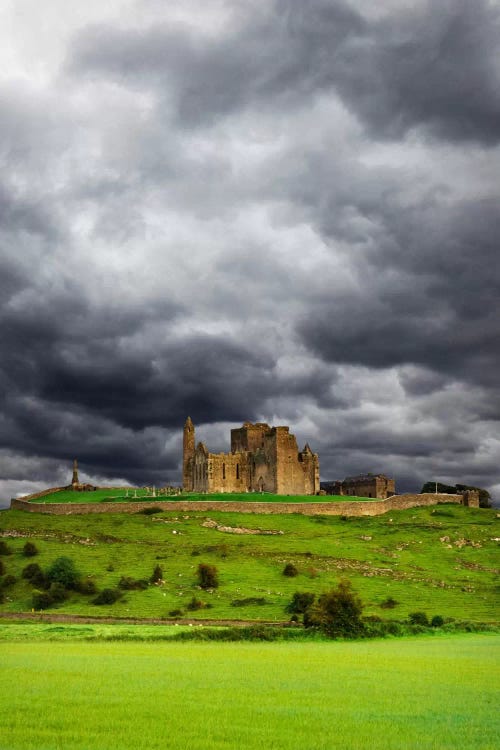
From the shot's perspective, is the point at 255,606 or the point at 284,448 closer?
the point at 255,606

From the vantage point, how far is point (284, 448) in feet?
440

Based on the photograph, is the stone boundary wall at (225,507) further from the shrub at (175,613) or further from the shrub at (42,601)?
the shrub at (175,613)

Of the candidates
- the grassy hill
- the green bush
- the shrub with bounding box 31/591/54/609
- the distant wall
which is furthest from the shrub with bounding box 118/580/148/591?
the distant wall

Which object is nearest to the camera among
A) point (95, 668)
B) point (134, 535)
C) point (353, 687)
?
point (353, 687)

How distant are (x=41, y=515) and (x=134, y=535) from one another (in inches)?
806

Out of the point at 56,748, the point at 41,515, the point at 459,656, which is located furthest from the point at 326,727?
the point at 41,515

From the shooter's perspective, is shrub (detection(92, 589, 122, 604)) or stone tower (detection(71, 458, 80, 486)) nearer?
shrub (detection(92, 589, 122, 604))

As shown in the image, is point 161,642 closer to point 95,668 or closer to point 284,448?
point 95,668

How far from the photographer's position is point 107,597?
215 feet

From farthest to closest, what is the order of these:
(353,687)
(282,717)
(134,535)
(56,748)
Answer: (134,535), (353,687), (282,717), (56,748)

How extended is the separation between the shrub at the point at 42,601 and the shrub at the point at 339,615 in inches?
1001

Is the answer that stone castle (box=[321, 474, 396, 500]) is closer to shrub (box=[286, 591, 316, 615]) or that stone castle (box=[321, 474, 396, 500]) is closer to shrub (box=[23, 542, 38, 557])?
shrub (box=[23, 542, 38, 557])

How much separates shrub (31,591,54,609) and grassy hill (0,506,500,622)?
0.74 meters

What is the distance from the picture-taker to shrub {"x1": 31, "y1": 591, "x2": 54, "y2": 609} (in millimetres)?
64625
